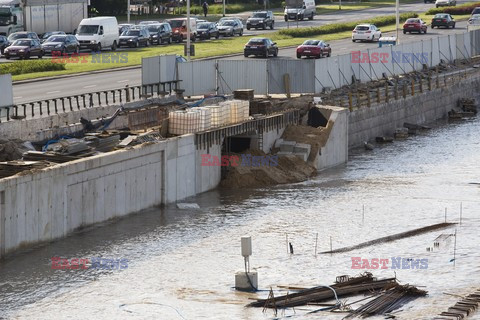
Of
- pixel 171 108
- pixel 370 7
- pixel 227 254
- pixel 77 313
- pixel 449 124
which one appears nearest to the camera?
pixel 77 313

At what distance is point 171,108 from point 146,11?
247 ft

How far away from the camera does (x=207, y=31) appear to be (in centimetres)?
9494

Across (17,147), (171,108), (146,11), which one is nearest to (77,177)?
Answer: (17,147)

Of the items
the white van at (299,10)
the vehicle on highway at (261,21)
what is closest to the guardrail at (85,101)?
the vehicle on highway at (261,21)

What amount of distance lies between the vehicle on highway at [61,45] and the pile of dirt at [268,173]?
31798 mm

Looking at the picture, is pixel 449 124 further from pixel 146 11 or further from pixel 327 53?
pixel 146 11

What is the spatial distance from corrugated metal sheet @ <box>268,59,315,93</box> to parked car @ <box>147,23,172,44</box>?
3103 centimetres

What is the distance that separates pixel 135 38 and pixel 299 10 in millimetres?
33361

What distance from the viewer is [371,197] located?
4631 cm

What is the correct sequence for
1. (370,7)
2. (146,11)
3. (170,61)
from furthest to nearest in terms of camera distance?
(370,7) → (146,11) → (170,61)

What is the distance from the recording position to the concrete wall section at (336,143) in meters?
52.4

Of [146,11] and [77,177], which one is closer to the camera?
[77,177]

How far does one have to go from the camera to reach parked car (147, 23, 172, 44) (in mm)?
89438

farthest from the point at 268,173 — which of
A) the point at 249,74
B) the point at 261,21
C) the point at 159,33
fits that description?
the point at 261,21
